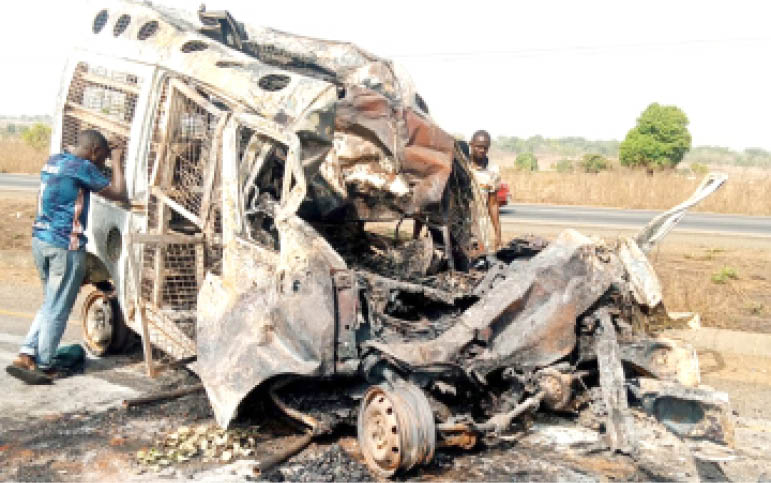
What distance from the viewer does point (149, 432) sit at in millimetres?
4910

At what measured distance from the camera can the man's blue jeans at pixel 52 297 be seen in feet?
19.5

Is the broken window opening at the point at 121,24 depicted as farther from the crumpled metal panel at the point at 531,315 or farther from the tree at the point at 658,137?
the tree at the point at 658,137

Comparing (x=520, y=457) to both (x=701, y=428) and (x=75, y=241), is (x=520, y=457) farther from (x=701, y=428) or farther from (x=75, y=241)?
(x=75, y=241)

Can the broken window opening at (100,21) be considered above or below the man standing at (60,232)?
above

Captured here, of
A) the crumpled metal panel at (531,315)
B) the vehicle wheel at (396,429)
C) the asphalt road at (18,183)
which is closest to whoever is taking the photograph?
the vehicle wheel at (396,429)

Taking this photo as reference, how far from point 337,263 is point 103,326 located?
3197 mm

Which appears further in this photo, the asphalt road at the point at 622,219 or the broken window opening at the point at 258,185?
the asphalt road at the point at 622,219

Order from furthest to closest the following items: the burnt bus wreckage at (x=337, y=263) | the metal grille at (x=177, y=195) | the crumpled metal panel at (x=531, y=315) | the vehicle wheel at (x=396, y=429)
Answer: the metal grille at (x=177, y=195) < the crumpled metal panel at (x=531, y=315) < the burnt bus wreckage at (x=337, y=263) < the vehicle wheel at (x=396, y=429)

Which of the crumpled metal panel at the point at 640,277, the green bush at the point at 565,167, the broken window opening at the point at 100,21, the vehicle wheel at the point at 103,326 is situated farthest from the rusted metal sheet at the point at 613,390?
the green bush at the point at 565,167

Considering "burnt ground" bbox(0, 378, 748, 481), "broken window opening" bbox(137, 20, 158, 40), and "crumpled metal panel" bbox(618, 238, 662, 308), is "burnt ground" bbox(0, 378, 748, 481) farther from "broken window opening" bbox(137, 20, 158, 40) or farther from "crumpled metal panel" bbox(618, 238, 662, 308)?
"broken window opening" bbox(137, 20, 158, 40)

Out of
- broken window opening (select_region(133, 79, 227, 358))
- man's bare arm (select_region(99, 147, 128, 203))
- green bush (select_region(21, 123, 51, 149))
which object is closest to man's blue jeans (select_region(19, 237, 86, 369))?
man's bare arm (select_region(99, 147, 128, 203))

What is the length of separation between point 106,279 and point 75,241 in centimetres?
79

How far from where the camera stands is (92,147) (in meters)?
5.98

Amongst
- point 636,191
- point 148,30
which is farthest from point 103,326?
point 636,191
